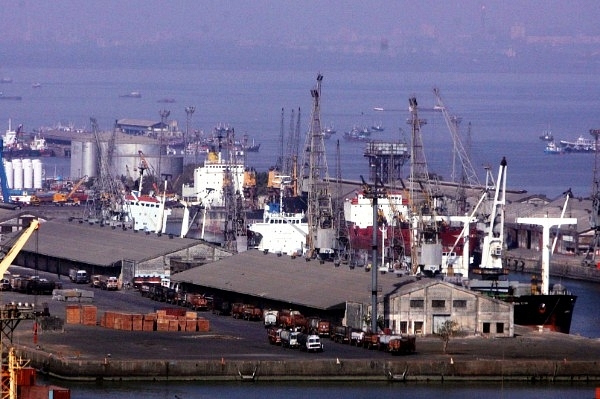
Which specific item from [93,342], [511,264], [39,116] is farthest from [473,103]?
[93,342]

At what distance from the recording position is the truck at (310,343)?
27.9 m

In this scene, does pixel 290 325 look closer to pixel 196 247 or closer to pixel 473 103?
pixel 196 247

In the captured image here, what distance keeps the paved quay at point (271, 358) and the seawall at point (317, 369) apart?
0.01 metres

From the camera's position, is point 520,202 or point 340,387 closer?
point 340,387

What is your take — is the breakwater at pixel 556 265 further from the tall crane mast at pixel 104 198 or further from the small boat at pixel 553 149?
the small boat at pixel 553 149

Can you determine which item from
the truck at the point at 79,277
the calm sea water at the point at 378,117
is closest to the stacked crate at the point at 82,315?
the truck at the point at 79,277

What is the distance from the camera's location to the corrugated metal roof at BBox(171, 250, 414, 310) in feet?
105

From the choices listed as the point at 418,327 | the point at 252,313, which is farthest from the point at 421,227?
the point at 418,327

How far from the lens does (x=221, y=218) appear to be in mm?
61844

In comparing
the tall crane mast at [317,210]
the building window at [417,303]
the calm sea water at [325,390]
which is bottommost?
the calm sea water at [325,390]

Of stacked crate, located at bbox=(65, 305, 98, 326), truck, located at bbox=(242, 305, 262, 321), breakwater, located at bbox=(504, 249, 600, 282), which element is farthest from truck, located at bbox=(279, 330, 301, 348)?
breakwater, located at bbox=(504, 249, 600, 282)

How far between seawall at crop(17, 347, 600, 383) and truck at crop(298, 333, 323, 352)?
4.57 ft

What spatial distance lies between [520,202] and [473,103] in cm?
11229

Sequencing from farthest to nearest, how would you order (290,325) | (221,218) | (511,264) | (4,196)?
(4,196), (221,218), (511,264), (290,325)
